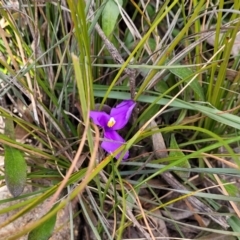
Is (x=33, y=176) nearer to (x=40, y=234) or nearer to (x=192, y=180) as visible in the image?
(x=40, y=234)

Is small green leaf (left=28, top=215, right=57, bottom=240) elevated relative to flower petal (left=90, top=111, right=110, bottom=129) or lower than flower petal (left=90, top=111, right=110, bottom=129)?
lower

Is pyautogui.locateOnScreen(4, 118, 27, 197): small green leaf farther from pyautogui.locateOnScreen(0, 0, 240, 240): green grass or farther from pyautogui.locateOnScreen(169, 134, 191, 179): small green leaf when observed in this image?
pyautogui.locateOnScreen(169, 134, 191, 179): small green leaf

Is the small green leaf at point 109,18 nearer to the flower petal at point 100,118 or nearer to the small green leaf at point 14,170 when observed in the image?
the flower petal at point 100,118

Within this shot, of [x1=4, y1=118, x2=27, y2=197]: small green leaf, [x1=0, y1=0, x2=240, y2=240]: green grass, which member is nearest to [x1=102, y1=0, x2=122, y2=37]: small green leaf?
[x1=0, y1=0, x2=240, y2=240]: green grass

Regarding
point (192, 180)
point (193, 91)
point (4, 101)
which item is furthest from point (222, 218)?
point (4, 101)

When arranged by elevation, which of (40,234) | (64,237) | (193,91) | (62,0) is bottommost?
(64,237)

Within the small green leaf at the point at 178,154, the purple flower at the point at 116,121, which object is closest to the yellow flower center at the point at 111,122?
the purple flower at the point at 116,121
